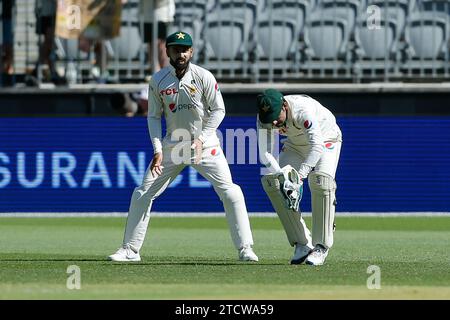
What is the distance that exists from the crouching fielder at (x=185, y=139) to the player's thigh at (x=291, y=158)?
0.49m

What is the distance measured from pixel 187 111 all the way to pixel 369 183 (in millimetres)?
7635

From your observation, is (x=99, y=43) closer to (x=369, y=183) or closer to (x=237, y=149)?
(x=237, y=149)

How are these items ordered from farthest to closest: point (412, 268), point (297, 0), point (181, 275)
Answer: point (297, 0)
point (412, 268)
point (181, 275)

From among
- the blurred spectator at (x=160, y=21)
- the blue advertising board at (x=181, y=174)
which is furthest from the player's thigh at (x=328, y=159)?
the blurred spectator at (x=160, y=21)

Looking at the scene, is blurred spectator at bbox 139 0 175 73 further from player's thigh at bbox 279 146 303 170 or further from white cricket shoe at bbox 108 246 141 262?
player's thigh at bbox 279 146 303 170

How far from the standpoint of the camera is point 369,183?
1831cm

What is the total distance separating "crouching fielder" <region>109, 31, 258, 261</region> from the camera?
11.0 m

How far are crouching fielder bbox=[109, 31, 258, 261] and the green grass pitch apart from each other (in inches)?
16.5

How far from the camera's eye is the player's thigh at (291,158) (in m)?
11.0

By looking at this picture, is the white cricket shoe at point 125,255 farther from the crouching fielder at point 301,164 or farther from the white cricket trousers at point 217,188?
the crouching fielder at point 301,164

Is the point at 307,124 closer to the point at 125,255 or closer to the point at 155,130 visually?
the point at 155,130

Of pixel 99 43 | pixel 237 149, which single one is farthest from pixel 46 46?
pixel 237 149

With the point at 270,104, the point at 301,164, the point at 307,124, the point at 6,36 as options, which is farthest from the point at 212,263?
the point at 6,36

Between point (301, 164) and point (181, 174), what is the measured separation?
7.51 m
